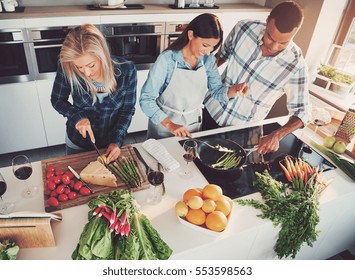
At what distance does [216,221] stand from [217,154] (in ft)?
1.82

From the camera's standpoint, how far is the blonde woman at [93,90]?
1.44 metres

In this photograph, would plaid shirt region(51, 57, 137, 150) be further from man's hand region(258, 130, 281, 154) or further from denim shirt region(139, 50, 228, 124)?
man's hand region(258, 130, 281, 154)

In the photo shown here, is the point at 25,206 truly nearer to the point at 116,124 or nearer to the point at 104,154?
the point at 104,154

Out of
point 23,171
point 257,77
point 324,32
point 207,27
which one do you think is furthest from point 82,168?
point 324,32

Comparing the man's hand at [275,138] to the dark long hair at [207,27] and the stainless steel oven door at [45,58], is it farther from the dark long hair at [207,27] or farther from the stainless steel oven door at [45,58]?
the stainless steel oven door at [45,58]

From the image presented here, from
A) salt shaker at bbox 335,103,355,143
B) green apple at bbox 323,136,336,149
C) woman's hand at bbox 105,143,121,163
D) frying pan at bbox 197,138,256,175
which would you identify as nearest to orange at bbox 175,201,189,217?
frying pan at bbox 197,138,256,175

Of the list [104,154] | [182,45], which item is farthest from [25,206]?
[182,45]

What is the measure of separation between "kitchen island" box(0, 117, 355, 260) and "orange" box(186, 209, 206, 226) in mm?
47

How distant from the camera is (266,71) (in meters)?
1.93

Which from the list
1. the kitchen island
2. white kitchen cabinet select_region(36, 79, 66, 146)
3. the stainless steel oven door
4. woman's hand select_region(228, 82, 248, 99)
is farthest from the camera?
white kitchen cabinet select_region(36, 79, 66, 146)

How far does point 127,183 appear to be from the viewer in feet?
4.76

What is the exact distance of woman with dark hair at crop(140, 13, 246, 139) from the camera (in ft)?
5.17

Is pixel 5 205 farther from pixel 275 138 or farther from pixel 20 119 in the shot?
pixel 20 119

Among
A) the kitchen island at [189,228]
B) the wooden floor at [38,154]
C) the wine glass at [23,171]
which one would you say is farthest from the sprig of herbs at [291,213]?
the wooden floor at [38,154]
